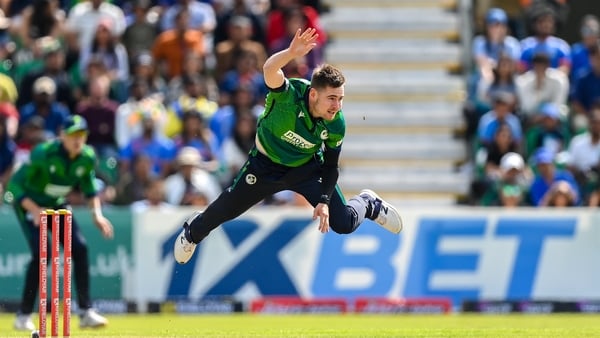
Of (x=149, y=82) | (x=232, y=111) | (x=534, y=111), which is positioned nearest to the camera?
(x=232, y=111)

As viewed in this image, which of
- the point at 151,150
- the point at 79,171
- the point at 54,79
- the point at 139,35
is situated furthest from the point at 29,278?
the point at 139,35

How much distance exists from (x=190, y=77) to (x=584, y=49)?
5195 millimetres

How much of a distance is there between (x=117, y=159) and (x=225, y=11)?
308cm

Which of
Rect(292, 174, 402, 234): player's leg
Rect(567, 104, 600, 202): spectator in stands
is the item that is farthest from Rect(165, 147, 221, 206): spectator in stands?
Rect(292, 174, 402, 234): player's leg

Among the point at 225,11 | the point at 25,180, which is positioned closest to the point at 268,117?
the point at 25,180

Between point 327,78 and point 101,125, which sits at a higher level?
point 327,78

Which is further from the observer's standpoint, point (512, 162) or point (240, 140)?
point (240, 140)

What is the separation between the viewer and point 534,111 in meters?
18.7

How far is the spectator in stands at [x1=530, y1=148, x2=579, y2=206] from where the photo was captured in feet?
56.7

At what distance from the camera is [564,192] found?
17219mm

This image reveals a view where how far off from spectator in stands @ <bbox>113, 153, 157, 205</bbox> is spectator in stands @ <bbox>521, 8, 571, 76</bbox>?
5131mm

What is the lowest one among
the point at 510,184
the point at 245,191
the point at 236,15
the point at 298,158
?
the point at 510,184

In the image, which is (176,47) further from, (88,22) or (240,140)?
→ (240,140)

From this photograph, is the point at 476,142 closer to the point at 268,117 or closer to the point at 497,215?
the point at 497,215
